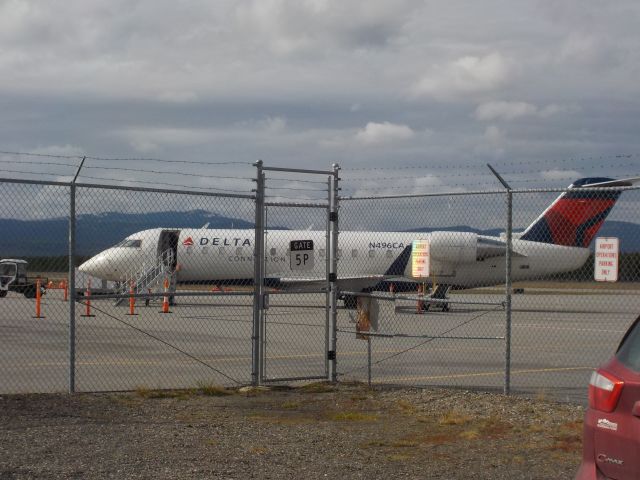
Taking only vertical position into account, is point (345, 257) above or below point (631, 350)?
above

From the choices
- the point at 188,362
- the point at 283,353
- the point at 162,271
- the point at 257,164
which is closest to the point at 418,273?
the point at 283,353

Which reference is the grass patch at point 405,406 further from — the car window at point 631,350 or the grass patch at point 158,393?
the car window at point 631,350

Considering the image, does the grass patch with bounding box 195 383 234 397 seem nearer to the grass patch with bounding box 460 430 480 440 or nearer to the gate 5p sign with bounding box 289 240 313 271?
the gate 5p sign with bounding box 289 240 313 271

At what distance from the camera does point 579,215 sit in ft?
62.7

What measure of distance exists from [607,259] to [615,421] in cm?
585

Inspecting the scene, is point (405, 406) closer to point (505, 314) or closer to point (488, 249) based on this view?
point (505, 314)

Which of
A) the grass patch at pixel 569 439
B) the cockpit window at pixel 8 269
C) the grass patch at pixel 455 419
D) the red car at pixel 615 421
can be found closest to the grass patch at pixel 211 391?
the grass patch at pixel 455 419

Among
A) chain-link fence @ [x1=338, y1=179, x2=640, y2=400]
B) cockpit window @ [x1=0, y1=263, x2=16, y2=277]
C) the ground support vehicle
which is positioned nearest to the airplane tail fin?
chain-link fence @ [x1=338, y1=179, x2=640, y2=400]

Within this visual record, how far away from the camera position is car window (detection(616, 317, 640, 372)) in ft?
15.8

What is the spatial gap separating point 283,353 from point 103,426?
7792 mm

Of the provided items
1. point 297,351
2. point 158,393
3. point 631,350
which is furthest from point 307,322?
point 631,350

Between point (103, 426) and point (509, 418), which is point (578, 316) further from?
point (103, 426)

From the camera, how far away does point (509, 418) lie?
9.95 m

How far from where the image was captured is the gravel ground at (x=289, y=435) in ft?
24.4
